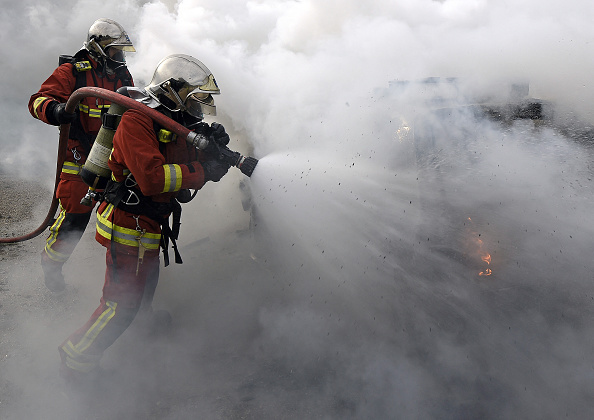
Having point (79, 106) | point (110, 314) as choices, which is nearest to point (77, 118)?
point (79, 106)

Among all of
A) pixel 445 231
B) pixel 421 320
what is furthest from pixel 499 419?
pixel 445 231

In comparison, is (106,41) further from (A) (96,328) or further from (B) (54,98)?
(A) (96,328)

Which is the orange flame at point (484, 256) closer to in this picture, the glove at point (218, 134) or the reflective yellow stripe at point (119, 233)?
the glove at point (218, 134)

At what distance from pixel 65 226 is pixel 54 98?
3.41 feet

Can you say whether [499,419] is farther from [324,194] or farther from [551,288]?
[324,194]

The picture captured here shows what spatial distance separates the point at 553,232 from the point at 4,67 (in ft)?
36.5

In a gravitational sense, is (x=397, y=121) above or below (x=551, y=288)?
above

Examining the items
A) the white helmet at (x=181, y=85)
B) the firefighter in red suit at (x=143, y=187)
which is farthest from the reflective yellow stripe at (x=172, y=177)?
the white helmet at (x=181, y=85)

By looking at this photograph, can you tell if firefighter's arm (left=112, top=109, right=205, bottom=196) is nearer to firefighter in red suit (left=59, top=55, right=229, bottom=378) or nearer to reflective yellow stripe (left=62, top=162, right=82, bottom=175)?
firefighter in red suit (left=59, top=55, right=229, bottom=378)

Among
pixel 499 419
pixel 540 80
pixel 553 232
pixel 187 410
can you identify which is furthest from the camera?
pixel 540 80

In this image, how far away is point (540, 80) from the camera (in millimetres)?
4648

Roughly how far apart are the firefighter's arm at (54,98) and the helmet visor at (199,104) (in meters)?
1.24

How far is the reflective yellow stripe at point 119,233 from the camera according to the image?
3018 millimetres

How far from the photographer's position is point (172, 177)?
2814 mm
